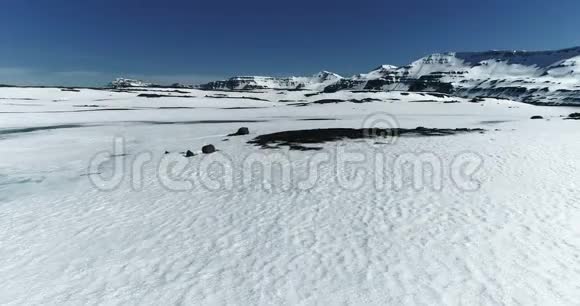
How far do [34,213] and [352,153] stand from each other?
1753 cm

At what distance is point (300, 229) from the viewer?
43.7 ft

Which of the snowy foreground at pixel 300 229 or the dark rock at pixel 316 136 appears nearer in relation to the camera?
the snowy foreground at pixel 300 229

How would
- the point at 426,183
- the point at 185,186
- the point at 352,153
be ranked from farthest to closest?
the point at 352,153 < the point at 185,186 < the point at 426,183

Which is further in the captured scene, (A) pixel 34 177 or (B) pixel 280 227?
(A) pixel 34 177

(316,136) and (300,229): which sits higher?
(316,136)

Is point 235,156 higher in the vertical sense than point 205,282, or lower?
higher

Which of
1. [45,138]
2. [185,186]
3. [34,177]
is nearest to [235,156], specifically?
[185,186]

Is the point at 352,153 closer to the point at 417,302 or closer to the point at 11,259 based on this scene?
the point at 417,302

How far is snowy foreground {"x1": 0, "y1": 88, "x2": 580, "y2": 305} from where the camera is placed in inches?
378

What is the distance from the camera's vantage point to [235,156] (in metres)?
26.1

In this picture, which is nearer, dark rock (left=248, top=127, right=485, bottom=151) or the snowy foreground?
the snowy foreground

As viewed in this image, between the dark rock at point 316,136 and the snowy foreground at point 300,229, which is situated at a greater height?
the dark rock at point 316,136

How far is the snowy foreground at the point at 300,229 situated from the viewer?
31.5ft

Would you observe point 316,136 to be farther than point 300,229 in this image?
Yes
